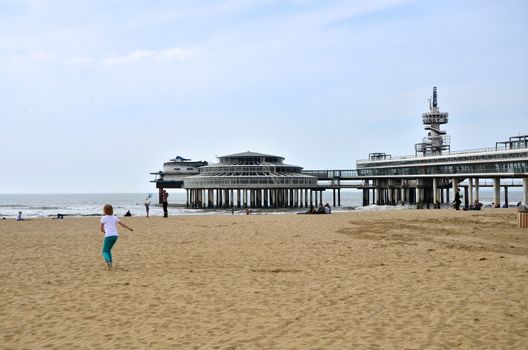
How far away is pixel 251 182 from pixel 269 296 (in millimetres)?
69191

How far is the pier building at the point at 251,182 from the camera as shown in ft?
257

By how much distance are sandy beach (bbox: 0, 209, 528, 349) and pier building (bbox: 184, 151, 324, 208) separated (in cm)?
6140

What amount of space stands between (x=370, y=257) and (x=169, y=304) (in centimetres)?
619

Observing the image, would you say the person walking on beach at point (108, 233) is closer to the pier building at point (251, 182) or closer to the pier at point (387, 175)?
the pier at point (387, 175)

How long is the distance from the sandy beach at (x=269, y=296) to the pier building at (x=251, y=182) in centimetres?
6140

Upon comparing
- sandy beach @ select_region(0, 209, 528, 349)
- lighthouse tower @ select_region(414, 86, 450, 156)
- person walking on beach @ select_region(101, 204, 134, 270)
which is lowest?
sandy beach @ select_region(0, 209, 528, 349)

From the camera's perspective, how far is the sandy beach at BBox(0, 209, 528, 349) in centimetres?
682

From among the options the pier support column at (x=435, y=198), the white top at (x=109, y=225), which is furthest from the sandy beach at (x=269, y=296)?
the pier support column at (x=435, y=198)

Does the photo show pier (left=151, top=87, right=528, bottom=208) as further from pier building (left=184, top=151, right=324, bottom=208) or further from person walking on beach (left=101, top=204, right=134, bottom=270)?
person walking on beach (left=101, top=204, right=134, bottom=270)

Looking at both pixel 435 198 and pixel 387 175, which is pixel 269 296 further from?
pixel 387 175

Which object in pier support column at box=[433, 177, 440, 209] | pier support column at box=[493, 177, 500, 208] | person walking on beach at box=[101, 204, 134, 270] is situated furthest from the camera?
pier support column at box=[433, 177, 440, 209]

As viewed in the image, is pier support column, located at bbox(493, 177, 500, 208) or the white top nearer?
the white top

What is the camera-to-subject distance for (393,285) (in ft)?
32.4

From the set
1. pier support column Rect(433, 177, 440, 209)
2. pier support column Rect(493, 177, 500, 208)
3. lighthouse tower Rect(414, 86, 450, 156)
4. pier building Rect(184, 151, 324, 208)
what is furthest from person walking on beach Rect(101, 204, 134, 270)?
lighthouse tower Rect(414, 86, 450, 156)
